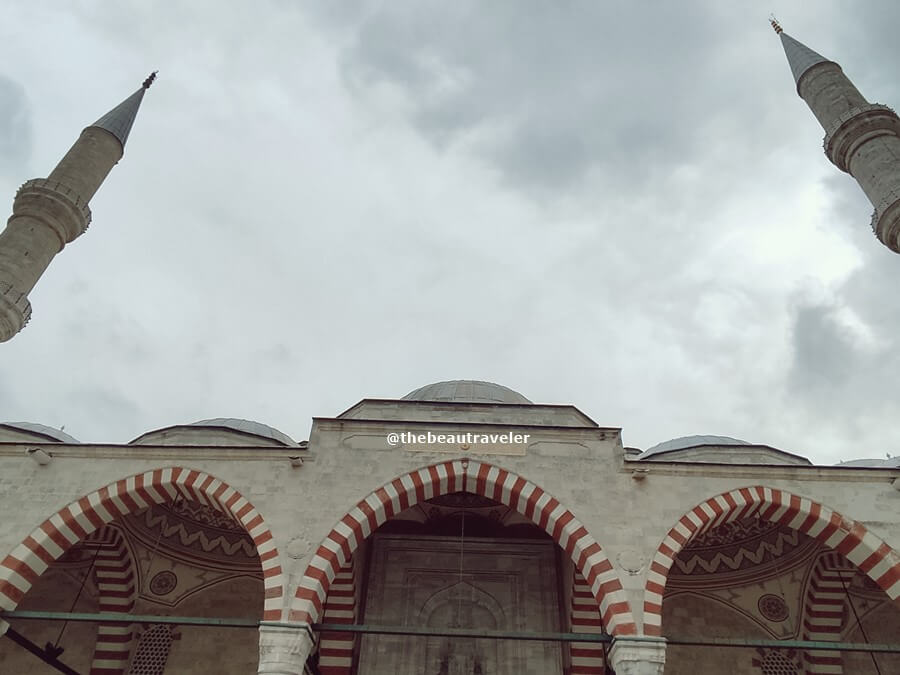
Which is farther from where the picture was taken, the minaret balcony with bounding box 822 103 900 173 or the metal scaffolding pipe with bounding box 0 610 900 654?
the minaret balcony with bounding box 822 103 900 173

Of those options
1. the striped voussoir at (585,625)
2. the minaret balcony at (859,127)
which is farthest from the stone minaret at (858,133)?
the striped voussoir at (585,625)

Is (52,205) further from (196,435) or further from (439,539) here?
(439,539)

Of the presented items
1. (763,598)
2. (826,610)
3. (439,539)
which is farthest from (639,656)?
(826,610)

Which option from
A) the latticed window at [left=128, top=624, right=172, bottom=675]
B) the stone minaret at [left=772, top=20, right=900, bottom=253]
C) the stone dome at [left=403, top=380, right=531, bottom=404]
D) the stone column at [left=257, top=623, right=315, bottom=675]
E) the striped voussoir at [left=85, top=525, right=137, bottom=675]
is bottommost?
the stone column at [left=257, top=623, right=315, bottom=675]

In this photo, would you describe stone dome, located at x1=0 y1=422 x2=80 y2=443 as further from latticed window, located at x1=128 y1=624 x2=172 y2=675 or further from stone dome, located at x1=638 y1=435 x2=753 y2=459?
stone dome, located at x1=638 y1=435 x2=753 y2=459

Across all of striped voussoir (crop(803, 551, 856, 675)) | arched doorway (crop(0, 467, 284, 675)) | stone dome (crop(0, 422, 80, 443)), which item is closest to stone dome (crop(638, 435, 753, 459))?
striped voussoir (crop(803, 551, 856, 675))

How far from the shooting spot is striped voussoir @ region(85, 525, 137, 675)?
1030 cm

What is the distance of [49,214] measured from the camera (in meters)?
11.4

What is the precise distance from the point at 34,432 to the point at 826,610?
1413cm

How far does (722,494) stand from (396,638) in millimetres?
5399

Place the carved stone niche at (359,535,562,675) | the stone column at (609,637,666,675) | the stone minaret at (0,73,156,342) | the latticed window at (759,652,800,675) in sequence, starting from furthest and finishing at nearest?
1. the stone minaret at (0,73,156,342)
2. the latticed window at (759,652,800,675)
3. the carved stone niche at (359,535,562,675)
4. the stone column at (609,637,666,675)

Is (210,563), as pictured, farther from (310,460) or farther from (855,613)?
(855,613)

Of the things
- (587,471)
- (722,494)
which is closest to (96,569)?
(587,471)

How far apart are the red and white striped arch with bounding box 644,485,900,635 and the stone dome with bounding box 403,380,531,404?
15.1ft
